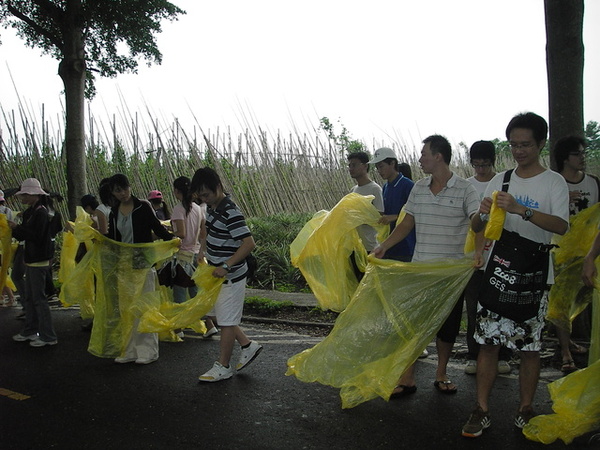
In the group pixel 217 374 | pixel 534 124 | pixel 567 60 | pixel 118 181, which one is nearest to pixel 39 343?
pixel 118 181

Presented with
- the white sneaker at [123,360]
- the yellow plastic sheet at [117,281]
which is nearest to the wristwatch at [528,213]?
the yellow plastic sheet at [117,281]

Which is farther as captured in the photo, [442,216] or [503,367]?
[503,367]

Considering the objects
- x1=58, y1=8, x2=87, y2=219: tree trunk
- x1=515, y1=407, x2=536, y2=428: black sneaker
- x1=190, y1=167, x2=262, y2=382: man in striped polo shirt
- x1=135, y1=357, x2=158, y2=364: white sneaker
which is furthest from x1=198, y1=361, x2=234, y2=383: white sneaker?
x1=58, y1=8, x2=87, y2=219: tree trunk

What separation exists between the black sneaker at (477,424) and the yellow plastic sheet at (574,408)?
34 centimetres

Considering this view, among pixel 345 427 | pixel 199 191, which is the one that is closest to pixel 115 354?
pixel 199 191

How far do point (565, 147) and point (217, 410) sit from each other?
3.52 m

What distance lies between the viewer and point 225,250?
489 centimetres

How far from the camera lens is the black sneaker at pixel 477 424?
359cm

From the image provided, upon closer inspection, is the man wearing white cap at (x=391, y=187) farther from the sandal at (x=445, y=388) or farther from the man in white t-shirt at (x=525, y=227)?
the man in white t-shirt at (x=525, y=227)

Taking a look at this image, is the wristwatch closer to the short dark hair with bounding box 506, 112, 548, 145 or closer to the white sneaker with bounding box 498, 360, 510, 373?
the short dark hair with bounding box 506, 112, 548, 145

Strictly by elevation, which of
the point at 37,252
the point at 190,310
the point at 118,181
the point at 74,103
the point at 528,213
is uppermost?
the point at 74,103

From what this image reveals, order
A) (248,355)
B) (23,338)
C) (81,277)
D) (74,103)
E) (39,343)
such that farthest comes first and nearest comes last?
(74,103) → (23,338) → (39,343) → (81,277) → (248,355)

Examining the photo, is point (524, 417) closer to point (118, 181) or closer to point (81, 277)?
point (118, 181)

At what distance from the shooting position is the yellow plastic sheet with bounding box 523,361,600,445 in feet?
10.8
